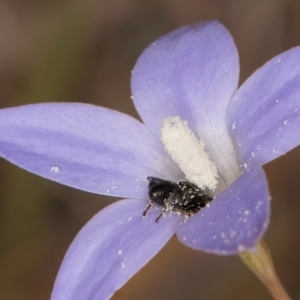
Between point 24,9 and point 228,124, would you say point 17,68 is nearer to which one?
point 24,9

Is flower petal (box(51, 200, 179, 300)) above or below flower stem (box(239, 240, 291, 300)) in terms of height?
above

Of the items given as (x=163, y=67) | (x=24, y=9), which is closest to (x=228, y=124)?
(x=163, y=67)

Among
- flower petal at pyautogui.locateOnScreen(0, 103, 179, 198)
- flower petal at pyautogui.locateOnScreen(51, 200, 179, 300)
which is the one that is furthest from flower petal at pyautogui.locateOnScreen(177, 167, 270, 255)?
flower petal at pyautogui.locateOnScreen(0, 103, 179, 198)

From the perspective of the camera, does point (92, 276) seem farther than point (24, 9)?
No

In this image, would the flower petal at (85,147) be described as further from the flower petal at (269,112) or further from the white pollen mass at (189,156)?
the flower petal at (269,112)

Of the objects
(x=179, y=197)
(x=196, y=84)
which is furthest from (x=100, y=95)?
(x=179, y=197)

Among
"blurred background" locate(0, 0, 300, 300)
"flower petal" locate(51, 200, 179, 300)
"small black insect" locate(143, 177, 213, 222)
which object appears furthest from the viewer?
"blurred background" locate(0, 0, 300, 300)

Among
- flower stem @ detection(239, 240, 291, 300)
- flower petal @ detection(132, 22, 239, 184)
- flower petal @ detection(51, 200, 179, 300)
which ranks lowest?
flower stem @ detection(239, 240, 291, 300)

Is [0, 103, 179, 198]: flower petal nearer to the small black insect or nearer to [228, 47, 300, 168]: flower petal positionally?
the small black insect
